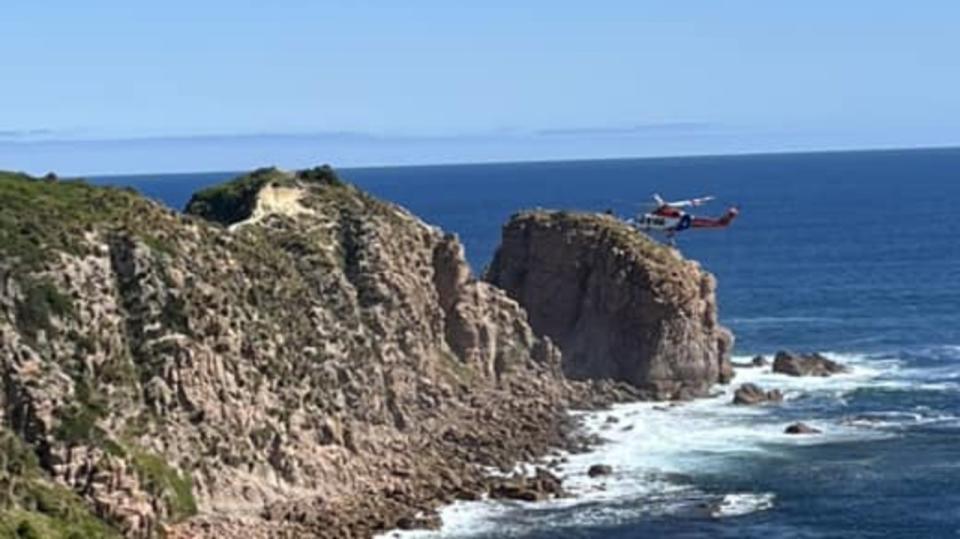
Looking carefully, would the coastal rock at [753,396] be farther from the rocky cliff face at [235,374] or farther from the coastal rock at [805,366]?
the rocky cliff face at [235,374]

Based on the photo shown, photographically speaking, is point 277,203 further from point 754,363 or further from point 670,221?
point 754,363

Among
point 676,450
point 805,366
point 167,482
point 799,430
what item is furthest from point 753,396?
point 167,482

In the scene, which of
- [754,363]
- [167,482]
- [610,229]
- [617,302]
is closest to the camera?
[167,482]

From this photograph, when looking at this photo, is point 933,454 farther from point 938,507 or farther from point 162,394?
point 162,394

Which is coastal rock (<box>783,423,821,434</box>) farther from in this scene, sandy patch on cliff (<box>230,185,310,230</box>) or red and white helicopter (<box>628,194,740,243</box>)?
sandy patch on cliff (<box>230,185,310,230</box>)

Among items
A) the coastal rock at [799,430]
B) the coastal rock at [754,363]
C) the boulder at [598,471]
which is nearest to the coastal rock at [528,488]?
the boulder at [598,471]

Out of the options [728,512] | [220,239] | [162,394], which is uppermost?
[220,239]

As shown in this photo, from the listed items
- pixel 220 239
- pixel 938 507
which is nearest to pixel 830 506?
pixel 938 507
